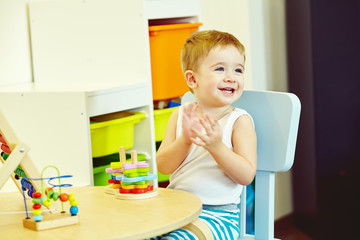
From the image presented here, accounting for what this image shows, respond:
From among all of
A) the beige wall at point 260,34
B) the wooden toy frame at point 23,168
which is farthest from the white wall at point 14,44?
the wooden toy frame at point 23,168

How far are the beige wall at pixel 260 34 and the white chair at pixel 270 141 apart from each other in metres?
1.26

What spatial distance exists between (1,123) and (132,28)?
1.10 m

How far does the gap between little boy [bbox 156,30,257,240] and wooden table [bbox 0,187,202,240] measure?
106 mm

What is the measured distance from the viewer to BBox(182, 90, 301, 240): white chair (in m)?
1.54

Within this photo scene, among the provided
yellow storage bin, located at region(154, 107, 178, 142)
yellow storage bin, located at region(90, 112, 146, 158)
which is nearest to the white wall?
yellow storage bin, located at region(90, 112, 146, 158)

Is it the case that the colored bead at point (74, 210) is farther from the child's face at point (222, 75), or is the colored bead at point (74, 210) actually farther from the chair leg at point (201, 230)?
the child's face at point (222, 75)

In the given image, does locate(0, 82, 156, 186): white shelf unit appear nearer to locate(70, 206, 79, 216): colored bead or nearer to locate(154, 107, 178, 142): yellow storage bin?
locate(154, 107, 178, 142): yellow storage bin

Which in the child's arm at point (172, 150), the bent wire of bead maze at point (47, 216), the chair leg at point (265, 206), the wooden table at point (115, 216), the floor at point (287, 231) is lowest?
the floor at point (287, 231)

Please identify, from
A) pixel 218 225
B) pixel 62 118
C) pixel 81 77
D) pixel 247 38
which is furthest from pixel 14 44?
pixel 218 225

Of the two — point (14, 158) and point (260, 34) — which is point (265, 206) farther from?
point (260, 34)

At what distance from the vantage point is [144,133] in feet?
7.68

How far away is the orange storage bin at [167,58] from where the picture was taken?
96.2 inches

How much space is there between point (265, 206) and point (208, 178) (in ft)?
0.55

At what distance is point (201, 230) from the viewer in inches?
51.3
